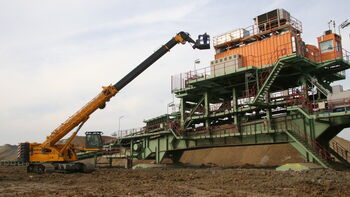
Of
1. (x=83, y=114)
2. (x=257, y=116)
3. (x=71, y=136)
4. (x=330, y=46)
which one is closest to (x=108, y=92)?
(x=83, y=114)

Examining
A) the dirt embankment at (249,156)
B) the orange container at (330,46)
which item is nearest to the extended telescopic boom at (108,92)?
the orange container at (330,46)

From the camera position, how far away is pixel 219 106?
1081 inches

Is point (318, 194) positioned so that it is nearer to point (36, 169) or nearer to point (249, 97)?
point (249, 97)

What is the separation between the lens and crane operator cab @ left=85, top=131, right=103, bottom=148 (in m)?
25.6

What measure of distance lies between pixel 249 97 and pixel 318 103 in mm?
4504

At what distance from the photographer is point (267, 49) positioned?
22953 mm

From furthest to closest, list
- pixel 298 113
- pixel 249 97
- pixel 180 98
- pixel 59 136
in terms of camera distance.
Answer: pixel 180 98
pixel 59 136
pixel 249 97
pixel 298 113

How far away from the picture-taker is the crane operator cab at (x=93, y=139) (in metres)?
25.6

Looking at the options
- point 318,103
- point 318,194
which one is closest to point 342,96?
point 318,103

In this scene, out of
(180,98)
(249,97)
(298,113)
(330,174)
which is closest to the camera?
(330,174)

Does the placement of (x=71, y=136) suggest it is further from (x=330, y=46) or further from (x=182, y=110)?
(x=330, y=46)

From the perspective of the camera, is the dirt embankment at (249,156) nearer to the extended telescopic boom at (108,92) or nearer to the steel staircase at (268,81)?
the steel staircase at (268,81)

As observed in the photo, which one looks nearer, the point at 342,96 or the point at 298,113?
the point at 342,96

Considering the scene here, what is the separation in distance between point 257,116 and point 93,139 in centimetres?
1319
